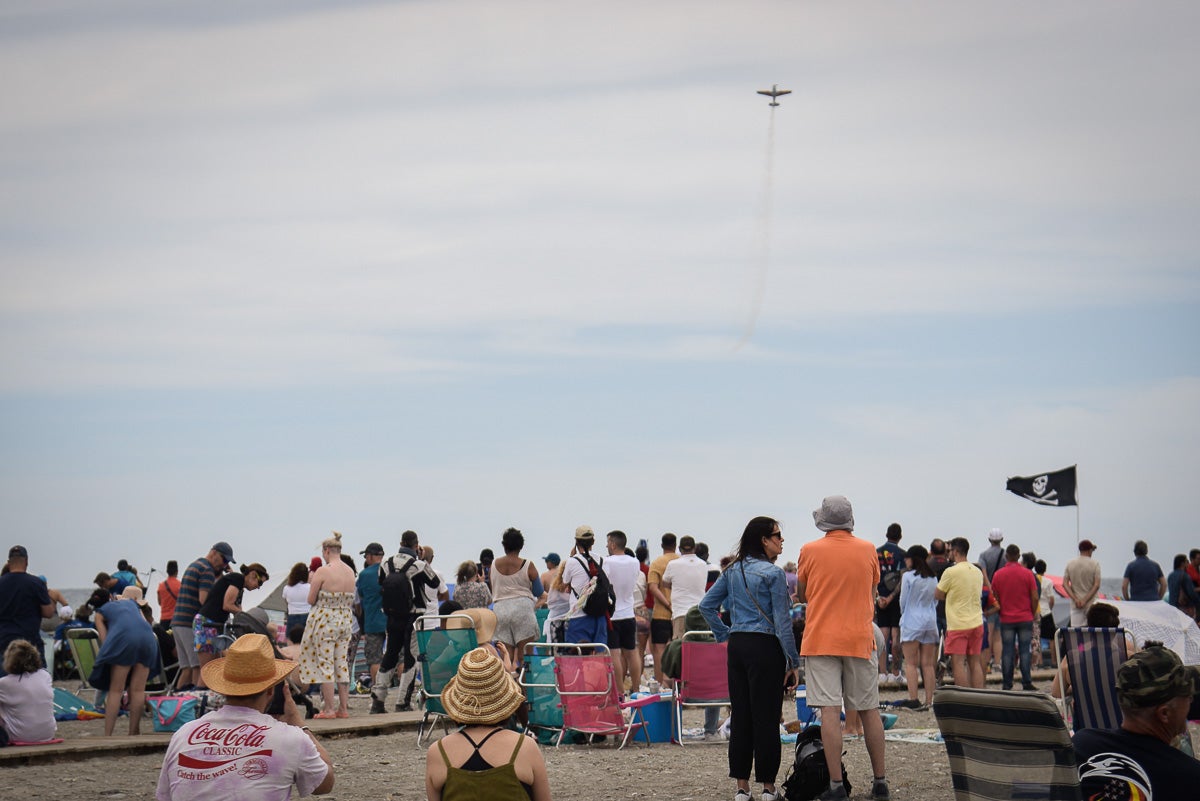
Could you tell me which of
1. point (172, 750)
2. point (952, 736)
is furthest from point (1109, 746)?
point (172, 750)

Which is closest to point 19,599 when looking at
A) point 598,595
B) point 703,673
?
point 598,595

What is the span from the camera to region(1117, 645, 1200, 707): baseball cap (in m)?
4.23

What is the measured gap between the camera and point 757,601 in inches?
328

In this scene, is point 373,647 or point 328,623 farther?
point 373,647

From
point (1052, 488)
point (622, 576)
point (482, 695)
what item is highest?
point (1052, 488)

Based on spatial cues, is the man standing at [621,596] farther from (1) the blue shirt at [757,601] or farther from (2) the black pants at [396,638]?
(1) the blue shirt at [757,601]

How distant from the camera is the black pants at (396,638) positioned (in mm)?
15039

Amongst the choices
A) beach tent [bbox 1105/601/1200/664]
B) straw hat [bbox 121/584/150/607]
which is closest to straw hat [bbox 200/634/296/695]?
beach tent [bbox 1105/601/1200/664]

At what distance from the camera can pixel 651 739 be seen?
40.8 ft

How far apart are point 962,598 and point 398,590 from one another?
596cm

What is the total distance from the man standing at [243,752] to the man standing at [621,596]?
8.77 m

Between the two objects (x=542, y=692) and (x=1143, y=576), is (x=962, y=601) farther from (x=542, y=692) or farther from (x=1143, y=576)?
(x=1143, y=576)

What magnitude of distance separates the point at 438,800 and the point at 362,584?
37.3 feet

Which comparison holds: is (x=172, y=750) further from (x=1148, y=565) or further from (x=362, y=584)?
(x=1148, y=565)
